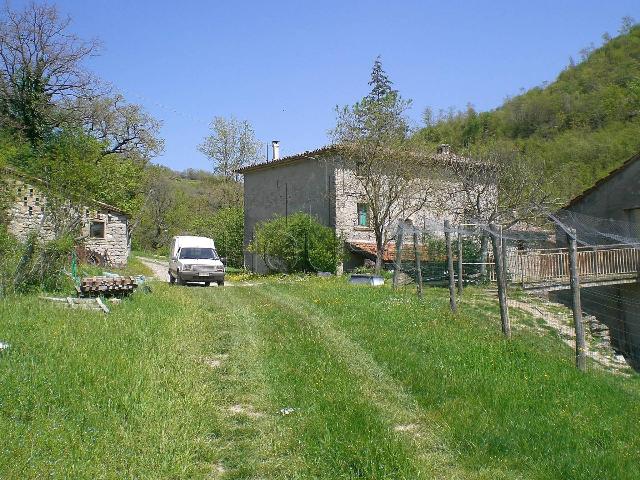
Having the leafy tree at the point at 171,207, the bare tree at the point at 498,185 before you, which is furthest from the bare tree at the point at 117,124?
the bare tree at the point at 498,185

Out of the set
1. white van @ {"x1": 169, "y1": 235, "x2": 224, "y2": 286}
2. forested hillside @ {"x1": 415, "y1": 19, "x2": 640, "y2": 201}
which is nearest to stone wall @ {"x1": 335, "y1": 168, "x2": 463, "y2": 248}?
white van @ {"x1": 169, "y1": 235, "x2": 224, "y2": 286}

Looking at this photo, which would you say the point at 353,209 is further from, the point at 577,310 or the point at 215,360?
the point at 215,360

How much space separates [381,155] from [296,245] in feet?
18.2

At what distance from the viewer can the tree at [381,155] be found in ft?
90.0

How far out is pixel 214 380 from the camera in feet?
24.1

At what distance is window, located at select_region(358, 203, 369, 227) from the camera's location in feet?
101

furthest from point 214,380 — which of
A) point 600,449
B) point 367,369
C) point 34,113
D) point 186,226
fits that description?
point 186,226

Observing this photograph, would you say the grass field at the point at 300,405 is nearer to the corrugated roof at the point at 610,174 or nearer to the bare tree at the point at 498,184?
the bare tree at the point at 498,184

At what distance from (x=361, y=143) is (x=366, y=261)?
5.74 m

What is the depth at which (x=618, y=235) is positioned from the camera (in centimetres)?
2058

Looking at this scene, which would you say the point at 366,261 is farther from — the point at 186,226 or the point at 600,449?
the point at 186,226

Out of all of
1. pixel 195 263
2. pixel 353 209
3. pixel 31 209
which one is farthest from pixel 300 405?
pixel 353 209

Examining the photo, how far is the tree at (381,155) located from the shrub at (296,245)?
2.46 metres

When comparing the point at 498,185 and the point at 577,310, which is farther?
the point at 498,185
